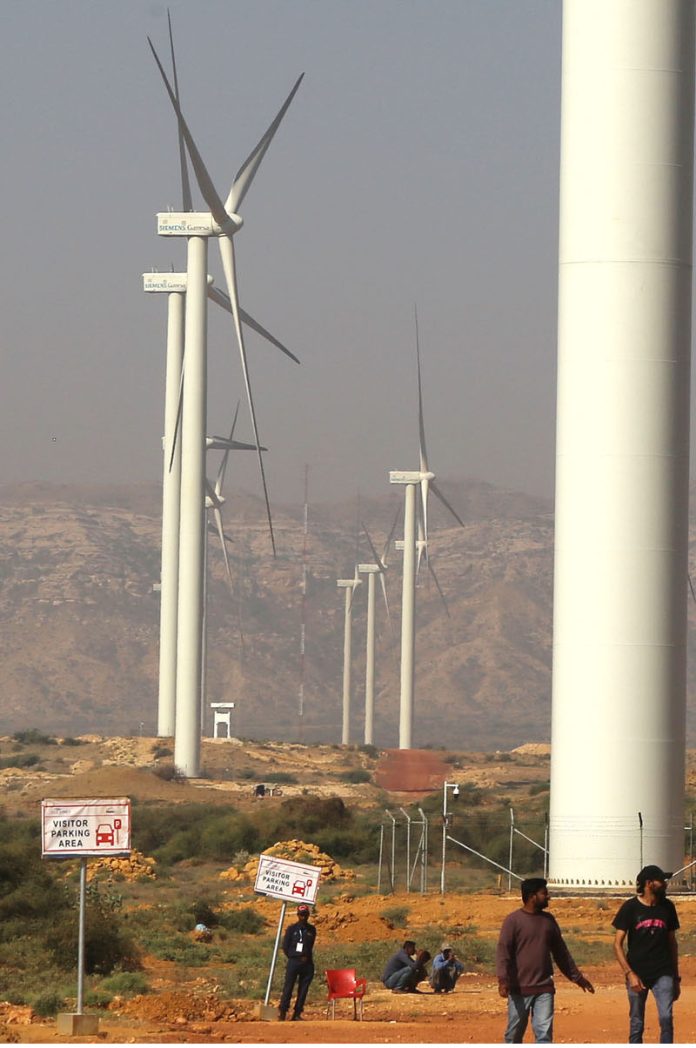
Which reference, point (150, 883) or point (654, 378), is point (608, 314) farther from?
point (150, 883)

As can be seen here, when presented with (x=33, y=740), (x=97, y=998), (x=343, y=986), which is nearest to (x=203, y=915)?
(x=97, y=998)

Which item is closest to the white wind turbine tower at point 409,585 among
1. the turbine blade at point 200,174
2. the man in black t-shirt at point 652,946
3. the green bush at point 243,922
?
the turbine blade at point 200,174

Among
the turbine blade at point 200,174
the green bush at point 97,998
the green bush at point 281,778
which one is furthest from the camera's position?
the green bush at point 281,778

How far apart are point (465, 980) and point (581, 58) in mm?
17011

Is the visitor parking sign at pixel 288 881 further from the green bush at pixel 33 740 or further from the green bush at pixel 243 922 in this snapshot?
the green bush at pixel 33 740

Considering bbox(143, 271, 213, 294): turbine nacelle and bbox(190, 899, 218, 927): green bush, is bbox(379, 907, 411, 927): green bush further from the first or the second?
bbox(143, 271, 213, 294): turbine nacelle

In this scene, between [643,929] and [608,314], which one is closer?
[643,929]

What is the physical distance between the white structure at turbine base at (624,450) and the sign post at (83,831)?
15.5 m

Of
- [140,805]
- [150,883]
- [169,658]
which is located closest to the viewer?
[150,883]

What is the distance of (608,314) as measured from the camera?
35469 millimetres

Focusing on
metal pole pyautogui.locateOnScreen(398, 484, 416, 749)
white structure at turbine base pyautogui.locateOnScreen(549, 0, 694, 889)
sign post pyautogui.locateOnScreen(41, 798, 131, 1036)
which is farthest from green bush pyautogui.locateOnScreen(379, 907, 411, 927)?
metal pole pyautogui.locateOnScreen(398, 484, 416, 749)

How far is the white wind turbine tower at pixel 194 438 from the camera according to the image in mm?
73438

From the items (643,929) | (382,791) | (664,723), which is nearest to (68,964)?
(664,723)

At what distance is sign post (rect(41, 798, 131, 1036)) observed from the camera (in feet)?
69.4
